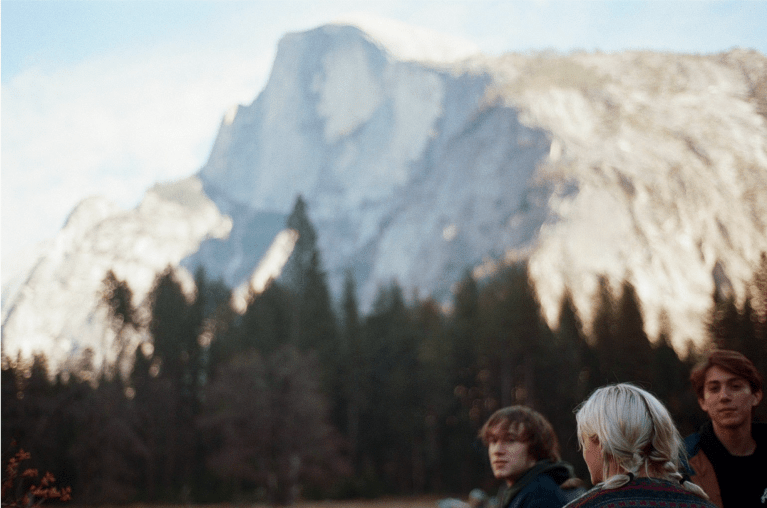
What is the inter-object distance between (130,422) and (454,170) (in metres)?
77.3

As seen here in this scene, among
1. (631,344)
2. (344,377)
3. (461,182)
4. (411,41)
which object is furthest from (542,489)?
(411,41)

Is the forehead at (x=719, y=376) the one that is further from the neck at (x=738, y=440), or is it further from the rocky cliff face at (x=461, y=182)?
the rocky cliff face at (x=461, y=182)

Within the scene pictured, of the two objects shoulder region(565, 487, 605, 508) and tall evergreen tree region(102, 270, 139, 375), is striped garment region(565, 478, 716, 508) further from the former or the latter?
tall evergreen tree region(102, 270, 139, 375)

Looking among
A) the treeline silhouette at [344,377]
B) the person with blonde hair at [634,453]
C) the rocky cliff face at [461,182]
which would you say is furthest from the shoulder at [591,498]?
the treeline silhouette at [344,377]

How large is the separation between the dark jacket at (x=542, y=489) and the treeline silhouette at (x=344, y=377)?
15.0m

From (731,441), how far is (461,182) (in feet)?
295

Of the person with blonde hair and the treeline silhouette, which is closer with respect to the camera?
the person with blonde hair

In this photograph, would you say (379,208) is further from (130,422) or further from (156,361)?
(130,422)

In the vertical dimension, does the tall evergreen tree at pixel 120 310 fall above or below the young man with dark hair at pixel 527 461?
above

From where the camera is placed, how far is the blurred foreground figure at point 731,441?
3.18 meters

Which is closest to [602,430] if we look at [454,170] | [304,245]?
[304,245]

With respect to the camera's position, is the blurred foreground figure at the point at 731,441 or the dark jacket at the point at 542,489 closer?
the dark jacket at the point at 542,489

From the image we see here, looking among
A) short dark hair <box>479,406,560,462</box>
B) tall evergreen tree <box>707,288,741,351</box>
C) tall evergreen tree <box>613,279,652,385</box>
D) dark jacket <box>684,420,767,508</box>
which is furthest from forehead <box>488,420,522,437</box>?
tall evergreen tree <box>613,279,652,385</box>

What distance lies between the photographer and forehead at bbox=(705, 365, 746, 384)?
323 cm
